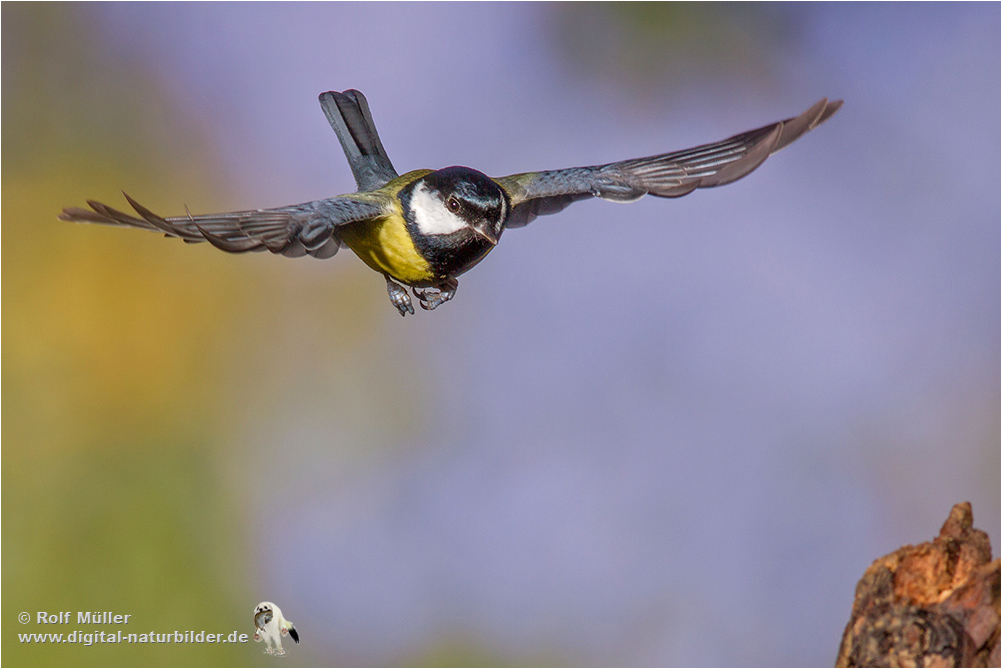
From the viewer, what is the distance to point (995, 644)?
110cm

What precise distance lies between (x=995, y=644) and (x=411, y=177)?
96 centimetres

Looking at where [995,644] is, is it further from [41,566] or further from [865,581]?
[41,566]

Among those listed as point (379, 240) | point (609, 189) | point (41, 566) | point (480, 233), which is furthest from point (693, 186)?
point (41, 566)

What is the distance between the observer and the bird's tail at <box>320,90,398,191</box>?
1224mm

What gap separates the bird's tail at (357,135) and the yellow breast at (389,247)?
14 cm

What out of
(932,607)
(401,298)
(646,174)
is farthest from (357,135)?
(932,607)

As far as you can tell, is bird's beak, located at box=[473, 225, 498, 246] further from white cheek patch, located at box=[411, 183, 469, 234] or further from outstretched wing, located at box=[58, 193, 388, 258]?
outstretched wing, located at box=[58, 193, 388, 258]

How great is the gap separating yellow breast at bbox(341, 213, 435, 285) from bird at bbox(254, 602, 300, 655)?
1.03 m

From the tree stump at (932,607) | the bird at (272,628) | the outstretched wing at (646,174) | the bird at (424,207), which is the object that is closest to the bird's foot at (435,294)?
the bird at (424,207)

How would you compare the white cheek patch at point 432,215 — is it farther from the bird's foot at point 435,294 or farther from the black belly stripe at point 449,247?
the bird's foot at point 435,294

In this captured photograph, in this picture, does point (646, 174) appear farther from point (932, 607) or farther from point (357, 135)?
point (932, 607)

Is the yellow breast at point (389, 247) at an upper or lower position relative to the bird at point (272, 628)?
upper

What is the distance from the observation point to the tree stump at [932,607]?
109 cm

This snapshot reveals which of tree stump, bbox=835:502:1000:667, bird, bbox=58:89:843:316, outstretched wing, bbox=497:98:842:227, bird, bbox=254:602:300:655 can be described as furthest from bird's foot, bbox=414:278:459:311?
bird, bbox=254:602:300:655
